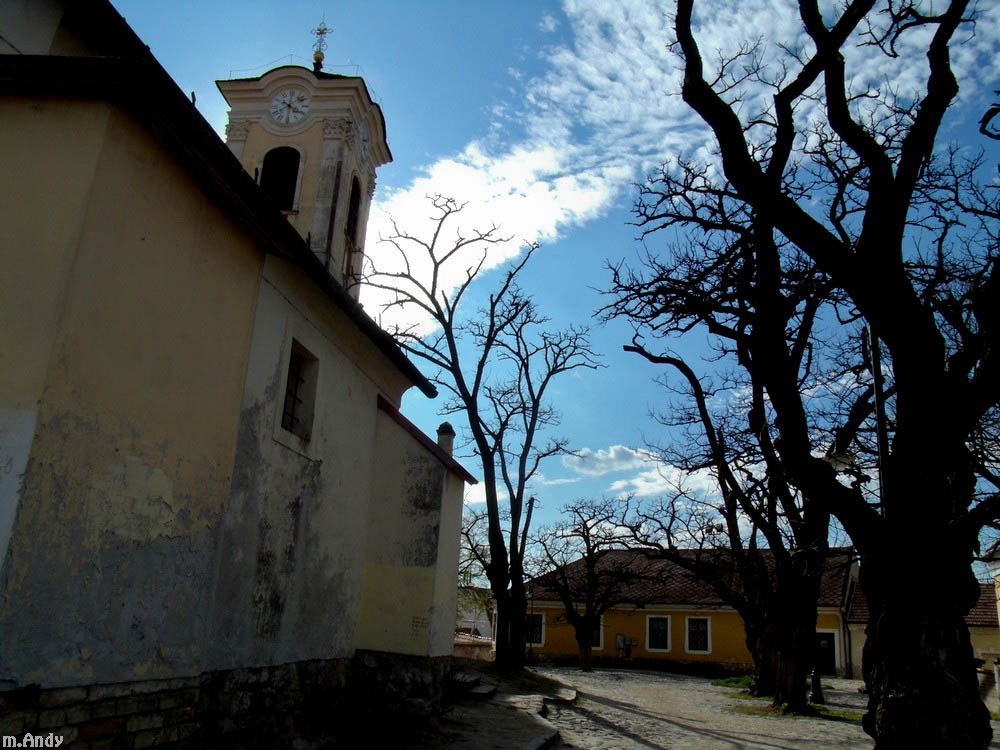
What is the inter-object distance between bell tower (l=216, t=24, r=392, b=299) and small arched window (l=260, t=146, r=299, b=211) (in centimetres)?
3

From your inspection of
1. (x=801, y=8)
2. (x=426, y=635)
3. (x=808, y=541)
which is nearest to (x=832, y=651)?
(x=808, y=541)

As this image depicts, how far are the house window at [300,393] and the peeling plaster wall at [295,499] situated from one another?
88 millimetres

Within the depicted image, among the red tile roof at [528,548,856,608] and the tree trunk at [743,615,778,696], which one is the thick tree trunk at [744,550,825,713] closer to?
the tree trunk at [743,615,778,696]

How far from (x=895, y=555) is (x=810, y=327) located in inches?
243

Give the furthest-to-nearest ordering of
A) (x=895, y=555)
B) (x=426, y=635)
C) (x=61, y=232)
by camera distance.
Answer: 1. (x=426, y=635)
2. (x=895, y=555)
3. (x=61, y=232)

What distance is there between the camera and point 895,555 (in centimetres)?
729

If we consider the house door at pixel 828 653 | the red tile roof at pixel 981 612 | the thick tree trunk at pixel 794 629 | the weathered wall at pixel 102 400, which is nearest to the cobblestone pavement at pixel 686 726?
the thick tree trunk at pixel 794 629

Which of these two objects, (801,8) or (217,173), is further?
(801,8)

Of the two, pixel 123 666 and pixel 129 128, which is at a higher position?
pixel 129 128

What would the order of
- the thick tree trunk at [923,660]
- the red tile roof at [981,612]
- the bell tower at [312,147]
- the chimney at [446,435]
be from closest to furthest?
1. the thick tree trunk at [923,660]
2. the chimney at [446,435]
3. the bell tower at [312,147]
4. the red tile roof at [981,612]

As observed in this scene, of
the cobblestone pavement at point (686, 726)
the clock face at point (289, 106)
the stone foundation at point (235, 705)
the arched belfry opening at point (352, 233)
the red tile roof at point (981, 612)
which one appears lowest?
the cobblestone pavement at point (686, 726)

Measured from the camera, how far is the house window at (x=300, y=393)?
→ 9452 millimetres

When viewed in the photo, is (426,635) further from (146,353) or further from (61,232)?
(61,232)

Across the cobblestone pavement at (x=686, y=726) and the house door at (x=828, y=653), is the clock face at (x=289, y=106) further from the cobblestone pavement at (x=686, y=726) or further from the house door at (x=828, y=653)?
the house door at (x=828, y=653)
